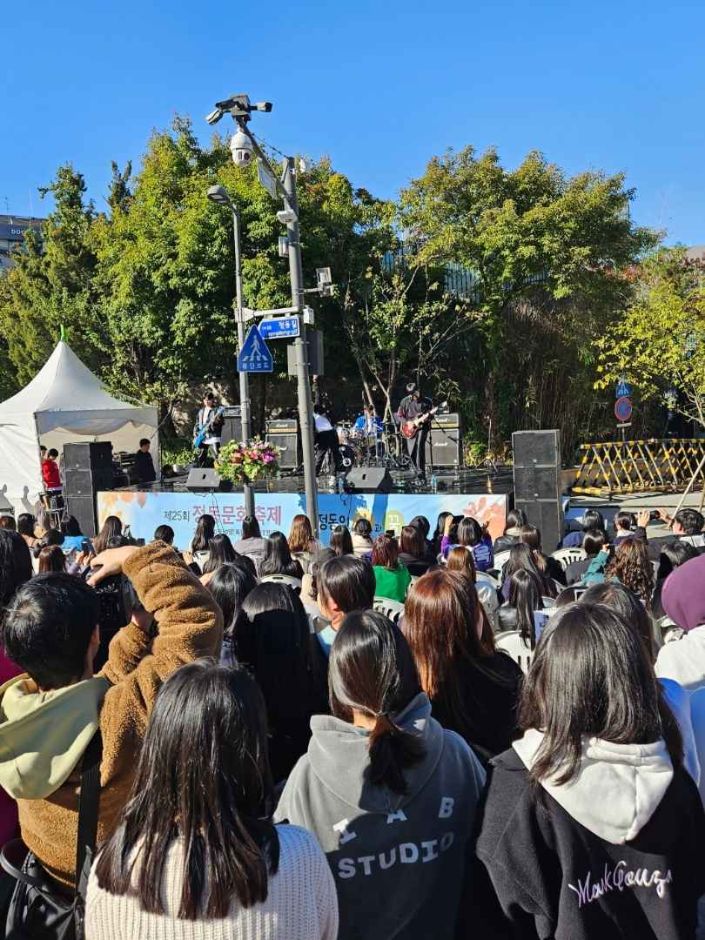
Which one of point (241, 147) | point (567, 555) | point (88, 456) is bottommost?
point (567, 555)

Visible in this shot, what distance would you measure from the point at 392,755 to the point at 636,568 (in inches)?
119

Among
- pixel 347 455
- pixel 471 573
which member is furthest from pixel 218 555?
pixel 347 455

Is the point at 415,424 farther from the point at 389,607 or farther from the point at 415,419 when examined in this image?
the point at 389,607

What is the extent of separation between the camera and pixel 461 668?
256cm

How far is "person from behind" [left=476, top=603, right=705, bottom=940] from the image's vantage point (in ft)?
5.43

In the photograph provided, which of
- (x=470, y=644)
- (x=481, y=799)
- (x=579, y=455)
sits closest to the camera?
(x=481, y=799)

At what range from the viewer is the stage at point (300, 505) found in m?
11.8

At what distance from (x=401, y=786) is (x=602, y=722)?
0.51 meters

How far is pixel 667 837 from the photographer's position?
1.72 m

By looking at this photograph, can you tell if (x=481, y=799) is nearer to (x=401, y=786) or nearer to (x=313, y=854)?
(x=401, y=786)

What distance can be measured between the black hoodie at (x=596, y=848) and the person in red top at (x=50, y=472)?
1465cm

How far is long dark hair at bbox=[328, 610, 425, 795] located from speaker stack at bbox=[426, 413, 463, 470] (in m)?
13.7

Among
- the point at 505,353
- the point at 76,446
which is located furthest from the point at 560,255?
the point at 76,446

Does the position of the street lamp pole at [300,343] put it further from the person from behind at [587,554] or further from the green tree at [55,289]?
the green tree at [55,289]
